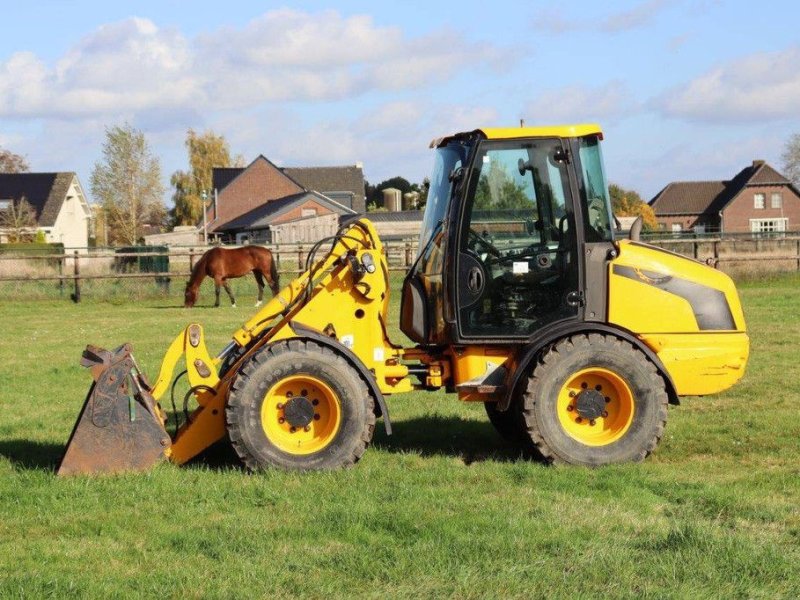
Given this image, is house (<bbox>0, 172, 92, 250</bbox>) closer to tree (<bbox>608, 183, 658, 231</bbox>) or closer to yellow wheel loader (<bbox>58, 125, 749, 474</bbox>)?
tree (<bbox>608, 183, 658, 231</bbox>)

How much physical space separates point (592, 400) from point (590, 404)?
31 mm

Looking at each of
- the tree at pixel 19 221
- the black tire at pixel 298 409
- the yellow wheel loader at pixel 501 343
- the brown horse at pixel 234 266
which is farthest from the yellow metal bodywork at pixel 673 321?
the tree at pixel 19 221

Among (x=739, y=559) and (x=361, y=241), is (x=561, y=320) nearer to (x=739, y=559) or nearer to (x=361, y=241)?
(x=361, y=241)

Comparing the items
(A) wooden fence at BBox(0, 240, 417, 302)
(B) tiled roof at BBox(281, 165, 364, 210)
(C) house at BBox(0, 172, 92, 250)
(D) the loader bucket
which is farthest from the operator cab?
(B) tiled roof at BBox(281, 165, 364, 210)

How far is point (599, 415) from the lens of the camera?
758cm

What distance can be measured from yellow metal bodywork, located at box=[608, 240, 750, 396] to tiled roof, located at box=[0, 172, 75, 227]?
5700cm

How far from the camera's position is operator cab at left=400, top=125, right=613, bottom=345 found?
7.51m

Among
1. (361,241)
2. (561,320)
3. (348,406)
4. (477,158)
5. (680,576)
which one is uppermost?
(477,158)

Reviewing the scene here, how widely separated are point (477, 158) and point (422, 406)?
3.73m

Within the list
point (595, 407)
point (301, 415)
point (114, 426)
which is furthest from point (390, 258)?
point (114, 426)

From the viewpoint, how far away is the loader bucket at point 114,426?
7.17m

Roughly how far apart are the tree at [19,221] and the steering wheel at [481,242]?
153 feet

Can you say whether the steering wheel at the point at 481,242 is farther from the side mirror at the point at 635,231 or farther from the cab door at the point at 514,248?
the side mirror at the point at 635,231

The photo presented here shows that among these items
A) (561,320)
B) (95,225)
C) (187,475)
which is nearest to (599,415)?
(561,320)
